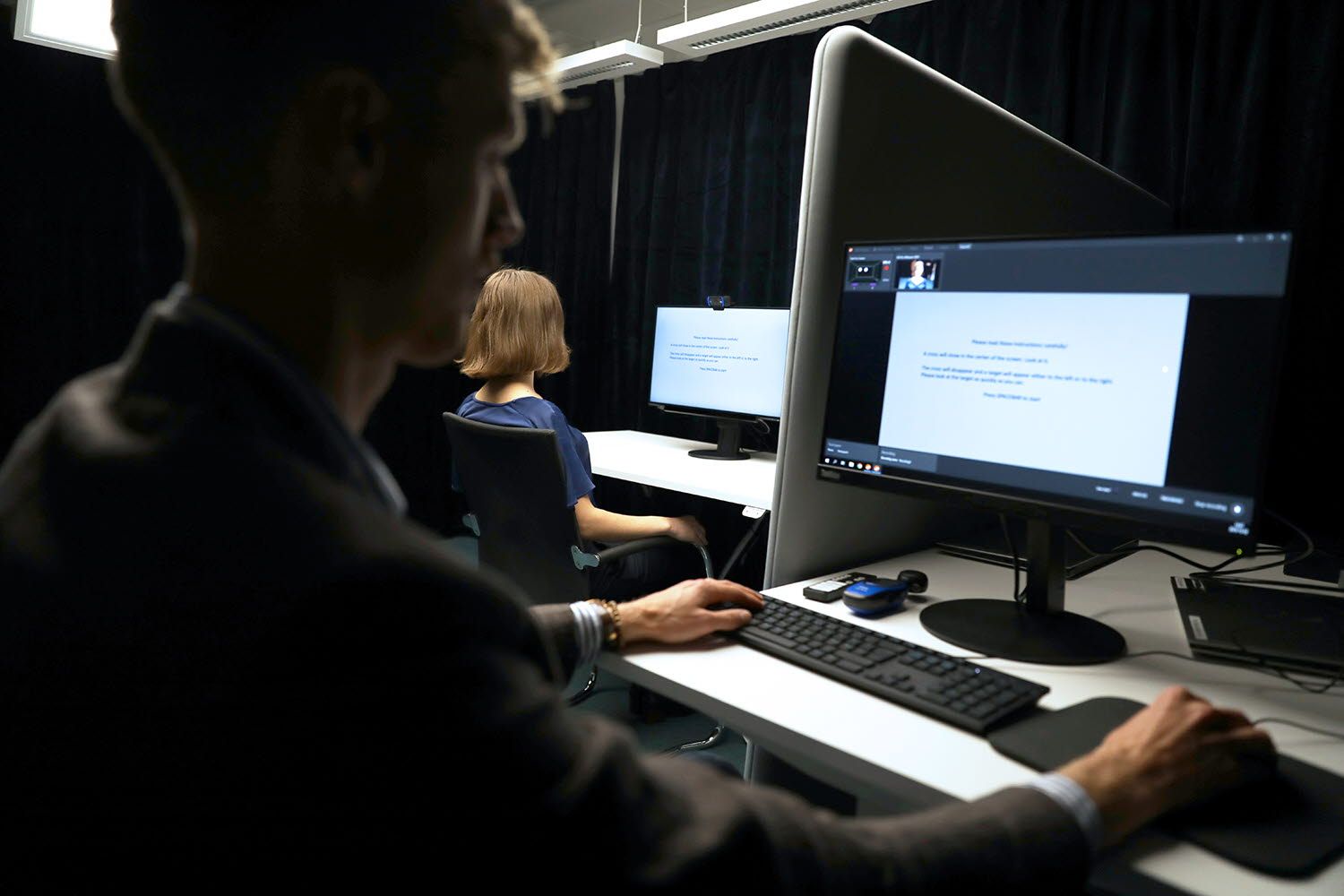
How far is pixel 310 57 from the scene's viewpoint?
1.60 feet

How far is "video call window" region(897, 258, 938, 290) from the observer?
1124mm

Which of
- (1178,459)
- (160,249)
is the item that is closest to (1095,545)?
(1178,459)

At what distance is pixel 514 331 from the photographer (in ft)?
7.65

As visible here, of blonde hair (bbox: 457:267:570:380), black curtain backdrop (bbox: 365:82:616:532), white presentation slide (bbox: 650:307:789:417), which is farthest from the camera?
black curtain backdrop (bbox: 365:82:616:532)

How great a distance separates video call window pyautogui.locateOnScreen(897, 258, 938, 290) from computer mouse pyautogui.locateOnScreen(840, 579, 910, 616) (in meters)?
0.42

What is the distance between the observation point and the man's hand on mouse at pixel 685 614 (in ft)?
3.36

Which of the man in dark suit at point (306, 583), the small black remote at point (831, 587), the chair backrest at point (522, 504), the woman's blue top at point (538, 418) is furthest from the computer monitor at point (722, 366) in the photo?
the man in dark suit at point (306, 583)

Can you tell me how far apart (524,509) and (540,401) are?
0.45 m

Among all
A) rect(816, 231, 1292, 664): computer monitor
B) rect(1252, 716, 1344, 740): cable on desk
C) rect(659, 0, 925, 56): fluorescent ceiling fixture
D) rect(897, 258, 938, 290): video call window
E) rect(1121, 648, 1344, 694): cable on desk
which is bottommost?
rect(1252, 716, 1344, 740): cable on desk

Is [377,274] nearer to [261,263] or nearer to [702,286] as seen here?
[261,263]

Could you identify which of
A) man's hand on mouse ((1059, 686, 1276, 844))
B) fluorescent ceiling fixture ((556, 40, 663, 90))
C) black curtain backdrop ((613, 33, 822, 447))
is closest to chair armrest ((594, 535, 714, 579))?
black curtain backdrop ((613, 33, 822, 447))

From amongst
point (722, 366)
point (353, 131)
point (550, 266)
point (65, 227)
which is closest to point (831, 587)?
point (353, 131)

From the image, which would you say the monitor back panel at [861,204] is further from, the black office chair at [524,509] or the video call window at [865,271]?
the black office chair at [524,509]

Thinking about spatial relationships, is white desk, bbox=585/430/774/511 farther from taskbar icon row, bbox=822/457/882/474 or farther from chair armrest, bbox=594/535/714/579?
taskbar icon row, bbox=822/457/882/474
